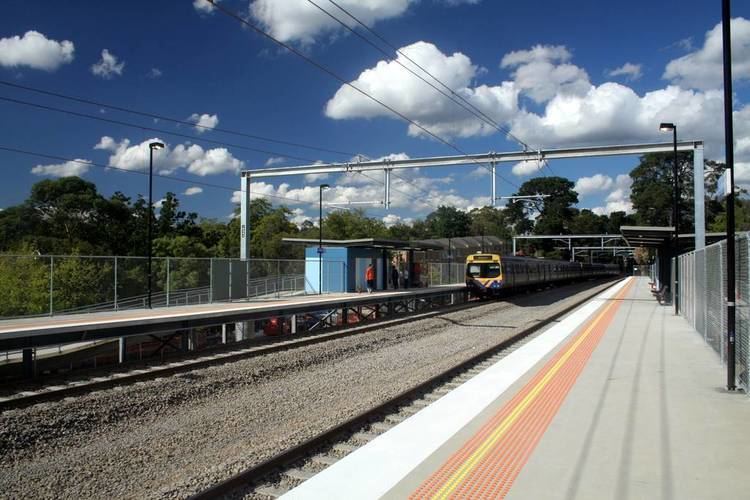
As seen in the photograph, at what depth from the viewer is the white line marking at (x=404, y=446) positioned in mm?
4910

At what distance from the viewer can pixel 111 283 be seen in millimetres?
21531

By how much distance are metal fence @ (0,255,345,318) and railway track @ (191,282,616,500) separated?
49.5 feet

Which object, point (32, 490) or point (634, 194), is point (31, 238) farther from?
point (634, 194)

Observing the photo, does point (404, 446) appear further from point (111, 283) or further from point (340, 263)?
point (340, 263)

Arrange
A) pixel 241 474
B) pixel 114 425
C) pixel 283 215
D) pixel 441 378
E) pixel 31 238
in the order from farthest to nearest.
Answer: pixel 283 215
pixel 31 238
pixel 441 378
pixel 114 425
pixel 241 474

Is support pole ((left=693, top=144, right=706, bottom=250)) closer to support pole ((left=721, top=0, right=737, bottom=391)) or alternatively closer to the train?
the train

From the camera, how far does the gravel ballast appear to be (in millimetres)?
5492

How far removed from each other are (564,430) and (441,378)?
3.78 m

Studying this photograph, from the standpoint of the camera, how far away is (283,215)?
90188 mm

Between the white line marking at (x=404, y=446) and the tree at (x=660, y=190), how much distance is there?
3459 inches

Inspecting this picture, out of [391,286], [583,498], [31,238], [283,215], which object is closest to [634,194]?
A: [283,215]

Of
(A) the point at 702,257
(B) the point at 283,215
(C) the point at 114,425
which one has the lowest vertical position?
(C) the point at 114,425

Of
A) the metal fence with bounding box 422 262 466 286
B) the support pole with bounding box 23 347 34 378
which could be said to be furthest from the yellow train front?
the support pole with bounding box 23 347 34 378

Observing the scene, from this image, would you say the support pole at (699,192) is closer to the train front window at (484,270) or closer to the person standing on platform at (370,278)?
the train front window at (484,270)
